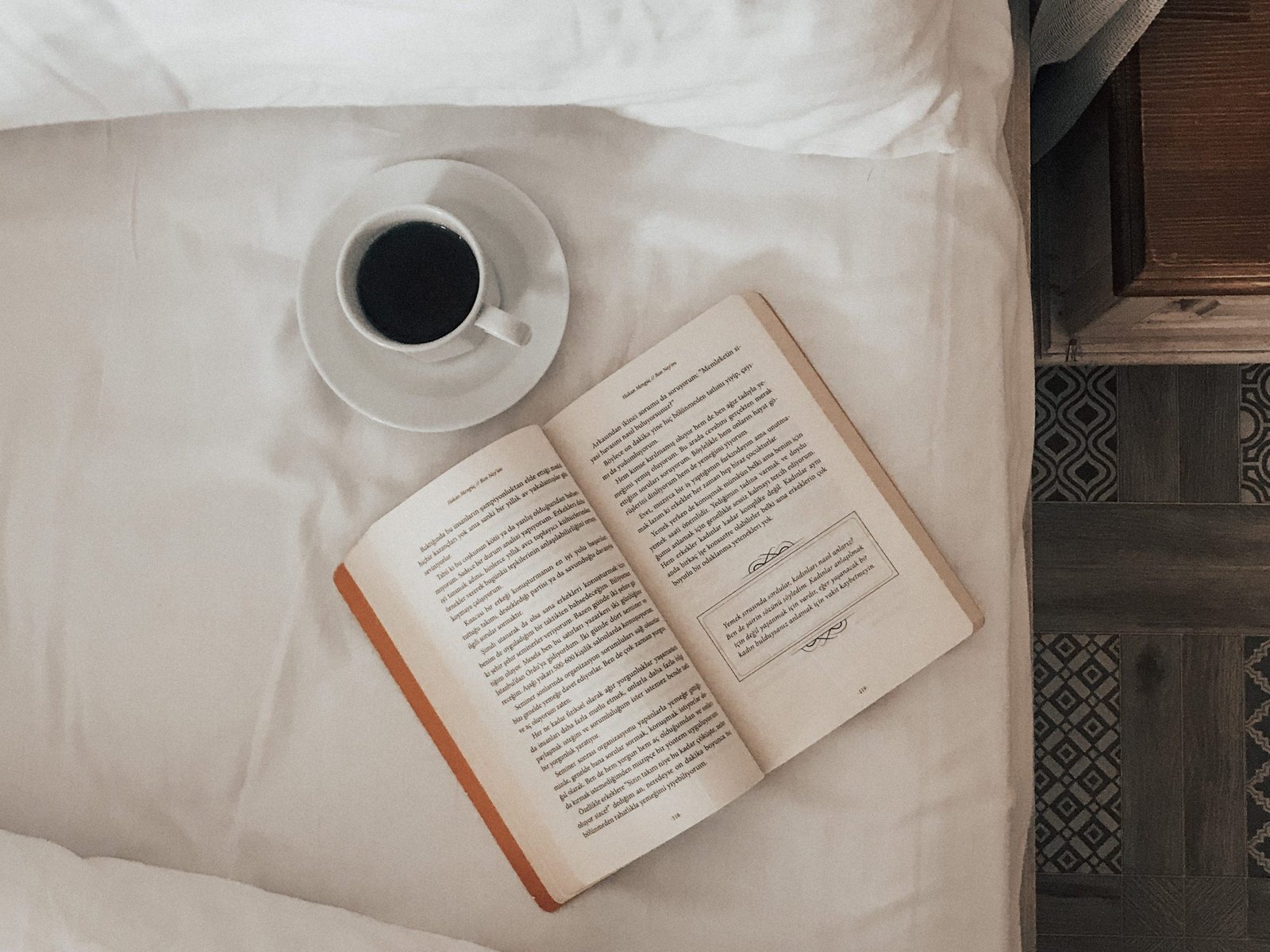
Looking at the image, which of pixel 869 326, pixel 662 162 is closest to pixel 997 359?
pixel 869 326

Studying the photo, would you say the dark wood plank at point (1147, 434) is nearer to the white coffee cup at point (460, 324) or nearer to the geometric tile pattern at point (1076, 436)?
the geometric tile pattern at point (1076, 436)

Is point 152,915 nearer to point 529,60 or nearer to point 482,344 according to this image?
point 482,344

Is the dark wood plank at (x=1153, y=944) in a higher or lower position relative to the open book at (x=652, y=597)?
lower

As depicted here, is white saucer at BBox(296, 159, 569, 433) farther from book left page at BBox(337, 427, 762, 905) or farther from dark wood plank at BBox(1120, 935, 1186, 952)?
dark wood plank at BBox(1120, 935, 1186, 952)

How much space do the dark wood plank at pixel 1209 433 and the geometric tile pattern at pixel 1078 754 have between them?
0.53ft

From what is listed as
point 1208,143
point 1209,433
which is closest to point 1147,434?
point 1209,433

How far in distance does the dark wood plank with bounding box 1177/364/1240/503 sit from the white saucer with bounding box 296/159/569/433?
66cm

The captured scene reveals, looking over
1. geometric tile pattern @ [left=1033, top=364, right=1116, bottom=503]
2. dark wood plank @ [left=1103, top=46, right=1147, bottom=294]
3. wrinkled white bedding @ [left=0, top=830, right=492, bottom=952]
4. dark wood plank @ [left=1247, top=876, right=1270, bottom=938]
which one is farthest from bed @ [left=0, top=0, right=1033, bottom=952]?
dark wood plank @ [left=1247, top=876, right=1270, bottom=938]

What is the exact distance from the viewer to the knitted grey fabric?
460mm

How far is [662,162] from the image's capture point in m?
0.47

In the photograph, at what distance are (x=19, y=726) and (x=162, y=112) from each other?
31 centimetres

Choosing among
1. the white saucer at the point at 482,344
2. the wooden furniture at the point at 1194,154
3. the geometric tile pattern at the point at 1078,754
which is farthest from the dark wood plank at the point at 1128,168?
the geometric tile pattern at the point at 1078,754

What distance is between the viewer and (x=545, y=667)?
0.44 metres

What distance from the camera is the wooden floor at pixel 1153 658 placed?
32.2 inches
